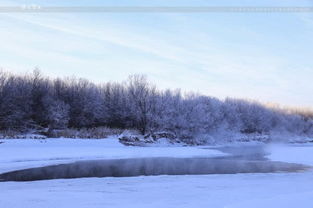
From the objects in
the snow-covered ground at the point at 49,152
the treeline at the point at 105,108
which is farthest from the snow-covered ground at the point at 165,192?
the treeline at the point at 105,108

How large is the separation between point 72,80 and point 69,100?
337 inches

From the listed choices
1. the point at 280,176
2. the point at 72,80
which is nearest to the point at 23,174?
the point at 280,176

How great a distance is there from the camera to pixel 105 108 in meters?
60.3

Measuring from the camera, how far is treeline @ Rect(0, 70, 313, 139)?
48281 millimetres

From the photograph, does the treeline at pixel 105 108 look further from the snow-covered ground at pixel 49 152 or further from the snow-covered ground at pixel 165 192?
the snow-covered ground at pixel 165 192

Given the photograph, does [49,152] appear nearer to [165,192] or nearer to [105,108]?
[165,192]

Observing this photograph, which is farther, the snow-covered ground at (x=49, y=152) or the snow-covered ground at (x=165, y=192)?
the snow-covered ground at (x=49, y=152)

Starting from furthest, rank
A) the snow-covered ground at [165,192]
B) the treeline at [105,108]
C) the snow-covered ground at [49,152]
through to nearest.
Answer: the treeline at [105,108], the snow-covered ground at [49,152], the snow-covered ground at [165,192]

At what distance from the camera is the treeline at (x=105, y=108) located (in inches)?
1901

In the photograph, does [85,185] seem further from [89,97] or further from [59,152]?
[89,97]

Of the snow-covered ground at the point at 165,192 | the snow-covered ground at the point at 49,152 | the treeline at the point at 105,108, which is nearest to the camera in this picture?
the snow-covered ground at the point at 165,192

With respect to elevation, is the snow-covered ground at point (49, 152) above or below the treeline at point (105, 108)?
below

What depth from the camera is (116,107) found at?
61562mm

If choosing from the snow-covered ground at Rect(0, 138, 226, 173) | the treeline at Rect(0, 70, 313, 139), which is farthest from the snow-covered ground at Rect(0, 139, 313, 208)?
the treeline at Rect(0, 70, 313, 139)
